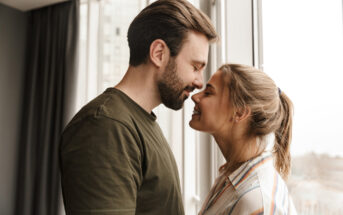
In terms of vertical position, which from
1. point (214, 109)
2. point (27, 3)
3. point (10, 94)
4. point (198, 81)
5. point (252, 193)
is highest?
point (27, 3)

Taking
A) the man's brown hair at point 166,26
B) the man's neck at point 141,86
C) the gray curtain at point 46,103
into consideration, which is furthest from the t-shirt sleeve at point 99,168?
the gray curtain at point 46,103

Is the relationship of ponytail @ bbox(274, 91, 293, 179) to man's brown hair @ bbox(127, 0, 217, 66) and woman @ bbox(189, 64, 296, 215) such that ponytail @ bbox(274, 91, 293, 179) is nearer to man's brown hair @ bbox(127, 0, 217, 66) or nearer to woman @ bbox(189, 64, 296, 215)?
woman @ bbox(189, 64, 296, 215)

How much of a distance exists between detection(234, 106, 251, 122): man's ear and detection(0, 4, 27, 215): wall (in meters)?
2.92

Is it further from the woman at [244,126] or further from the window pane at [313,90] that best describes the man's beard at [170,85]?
the window pane at [313,90]

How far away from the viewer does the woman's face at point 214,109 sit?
112 centimetres

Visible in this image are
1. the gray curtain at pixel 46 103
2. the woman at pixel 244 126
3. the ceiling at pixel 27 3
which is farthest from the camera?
the ceiling at pixel 27 3

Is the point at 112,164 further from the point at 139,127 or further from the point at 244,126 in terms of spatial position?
the point at 244,126

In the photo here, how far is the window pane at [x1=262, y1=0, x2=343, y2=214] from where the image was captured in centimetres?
110

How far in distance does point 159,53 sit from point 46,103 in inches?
95.0

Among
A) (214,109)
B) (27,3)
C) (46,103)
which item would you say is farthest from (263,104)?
(27,3)

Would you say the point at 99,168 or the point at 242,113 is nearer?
the point at 99,168

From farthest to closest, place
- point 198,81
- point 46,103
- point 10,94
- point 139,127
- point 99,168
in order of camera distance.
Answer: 1. point 10,94
2. point 46,103
3. point 198,81
4. point 139,127
5. point 99,168

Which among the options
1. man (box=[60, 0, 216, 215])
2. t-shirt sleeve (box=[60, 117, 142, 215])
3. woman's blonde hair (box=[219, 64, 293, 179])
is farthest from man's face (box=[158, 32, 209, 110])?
t-shirt sleeve (box=[60, 117, 142, 215])

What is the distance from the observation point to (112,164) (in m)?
0.83
